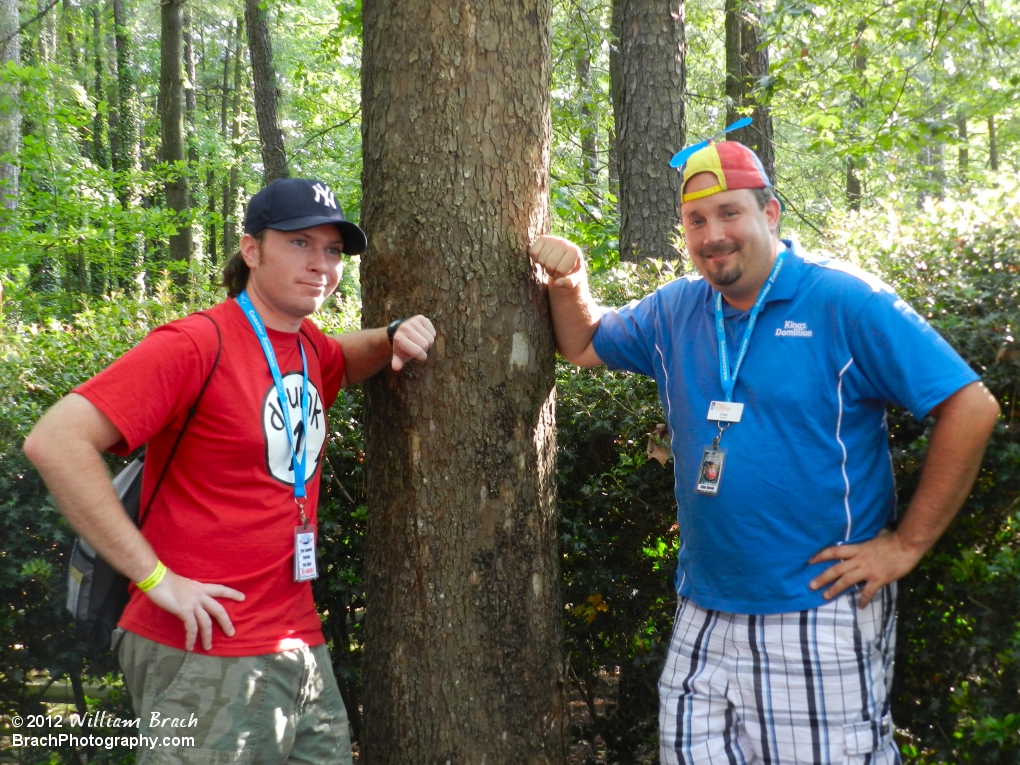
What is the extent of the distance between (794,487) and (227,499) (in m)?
1.73

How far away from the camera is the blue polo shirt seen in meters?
2.46

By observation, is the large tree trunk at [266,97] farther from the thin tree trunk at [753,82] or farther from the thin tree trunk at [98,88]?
the thin tree trunk at [98,88]

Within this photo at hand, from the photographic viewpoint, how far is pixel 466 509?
2826mm

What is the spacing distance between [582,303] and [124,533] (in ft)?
5.57

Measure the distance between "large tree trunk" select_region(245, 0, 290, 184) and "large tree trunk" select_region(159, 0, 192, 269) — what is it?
7.74 ft

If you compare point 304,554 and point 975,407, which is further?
point 304,554

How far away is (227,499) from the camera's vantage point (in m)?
2.47

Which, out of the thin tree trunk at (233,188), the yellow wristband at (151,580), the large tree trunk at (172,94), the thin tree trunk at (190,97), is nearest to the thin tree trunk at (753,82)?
the yellow wristband at (151,580)

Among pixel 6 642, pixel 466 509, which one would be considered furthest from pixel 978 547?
pixel 6 642

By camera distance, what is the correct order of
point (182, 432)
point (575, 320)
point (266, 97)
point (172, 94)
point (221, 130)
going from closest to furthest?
point (182, 432) → point (575, 320) → point (266, 97) → point (172, 94) → point (221, 130)

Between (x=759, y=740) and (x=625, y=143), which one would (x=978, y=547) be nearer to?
(x=759, y=740)

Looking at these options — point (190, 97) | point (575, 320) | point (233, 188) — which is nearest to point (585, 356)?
point (575, 320)

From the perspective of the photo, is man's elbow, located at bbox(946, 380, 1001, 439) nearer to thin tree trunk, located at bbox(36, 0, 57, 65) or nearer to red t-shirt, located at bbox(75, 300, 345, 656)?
red t-shirt, located at bbox(75, 300, 345, 656)

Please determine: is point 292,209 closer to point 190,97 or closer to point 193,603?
point 193,603
